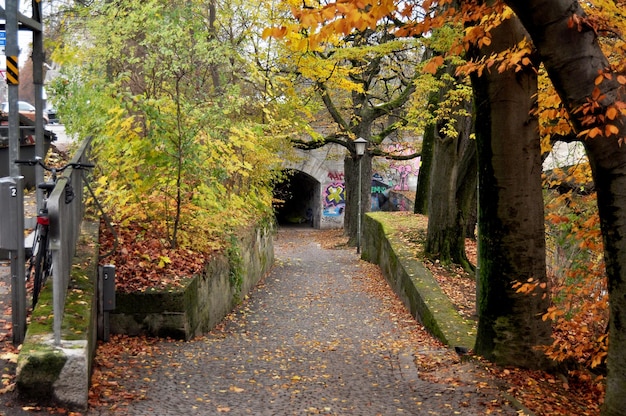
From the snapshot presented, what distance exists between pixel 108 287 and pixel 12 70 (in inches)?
90.1

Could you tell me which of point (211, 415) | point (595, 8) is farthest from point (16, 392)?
point (595, 8)

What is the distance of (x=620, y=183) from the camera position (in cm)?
454

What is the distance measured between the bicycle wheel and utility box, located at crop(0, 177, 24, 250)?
21.4 inches

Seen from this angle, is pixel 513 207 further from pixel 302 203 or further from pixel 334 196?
pixel 302 203

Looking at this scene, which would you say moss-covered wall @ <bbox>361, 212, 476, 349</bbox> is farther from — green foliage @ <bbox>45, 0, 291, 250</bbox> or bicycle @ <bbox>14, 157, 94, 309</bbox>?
bicycle @ <bbox>14, 157, 94, 309</bbox>

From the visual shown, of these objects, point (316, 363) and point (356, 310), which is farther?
point (356, 310)

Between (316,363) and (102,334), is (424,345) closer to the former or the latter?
(316,363)

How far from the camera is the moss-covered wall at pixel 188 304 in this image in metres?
7.74

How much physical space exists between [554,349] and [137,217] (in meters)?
5.82

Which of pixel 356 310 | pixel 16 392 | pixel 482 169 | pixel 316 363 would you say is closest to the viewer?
pixel 16 392

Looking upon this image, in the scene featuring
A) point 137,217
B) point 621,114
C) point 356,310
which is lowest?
point 356,310

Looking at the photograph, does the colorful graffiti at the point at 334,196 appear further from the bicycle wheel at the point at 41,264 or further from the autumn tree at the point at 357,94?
the bicycle wheel at the point at 41,264

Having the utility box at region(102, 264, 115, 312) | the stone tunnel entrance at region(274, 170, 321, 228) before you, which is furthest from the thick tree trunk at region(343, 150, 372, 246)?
the utility box at region(102, 264, 115, 312)

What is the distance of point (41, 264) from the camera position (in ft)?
20.3
